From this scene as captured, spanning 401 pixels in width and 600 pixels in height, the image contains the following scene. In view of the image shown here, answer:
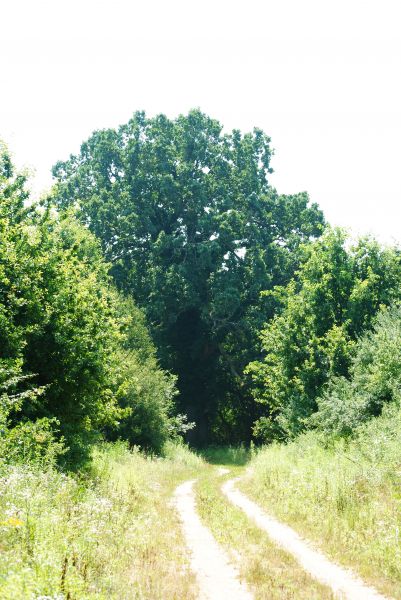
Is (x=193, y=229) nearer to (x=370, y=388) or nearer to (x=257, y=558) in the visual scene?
(x=370, y=388)

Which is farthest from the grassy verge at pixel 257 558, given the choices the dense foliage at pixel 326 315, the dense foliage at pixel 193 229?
the dense foliage at pixel 193 229

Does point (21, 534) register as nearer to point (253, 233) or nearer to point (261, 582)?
point (261, 582)

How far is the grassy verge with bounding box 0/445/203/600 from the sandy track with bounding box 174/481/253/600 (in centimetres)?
21

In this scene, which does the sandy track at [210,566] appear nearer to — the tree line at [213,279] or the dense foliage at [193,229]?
the tree line at [213,279]

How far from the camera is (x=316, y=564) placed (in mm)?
8789

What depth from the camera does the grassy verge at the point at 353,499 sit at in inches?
341

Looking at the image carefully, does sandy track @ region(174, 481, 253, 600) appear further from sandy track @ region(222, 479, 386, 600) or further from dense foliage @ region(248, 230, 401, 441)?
dense foliage @ region(248, 230, 401, 441)

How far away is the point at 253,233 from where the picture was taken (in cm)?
4519

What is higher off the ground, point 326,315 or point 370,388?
point 326,315

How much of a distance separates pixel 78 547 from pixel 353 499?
6853mm

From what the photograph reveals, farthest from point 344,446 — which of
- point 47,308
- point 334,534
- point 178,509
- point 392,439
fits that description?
point 47,308

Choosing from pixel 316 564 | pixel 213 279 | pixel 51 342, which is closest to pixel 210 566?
pixel 316 564

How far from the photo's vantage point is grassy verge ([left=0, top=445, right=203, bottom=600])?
216 inches

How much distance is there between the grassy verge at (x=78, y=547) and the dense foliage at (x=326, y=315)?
1583cm
